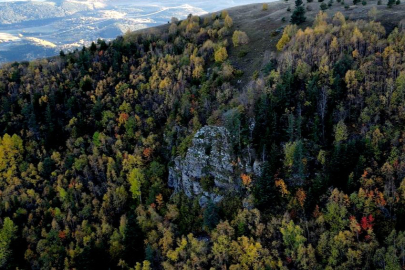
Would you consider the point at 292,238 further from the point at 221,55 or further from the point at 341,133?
the point at 221,55

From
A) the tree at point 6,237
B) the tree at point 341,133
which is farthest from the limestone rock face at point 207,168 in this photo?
the tree at point 6,237

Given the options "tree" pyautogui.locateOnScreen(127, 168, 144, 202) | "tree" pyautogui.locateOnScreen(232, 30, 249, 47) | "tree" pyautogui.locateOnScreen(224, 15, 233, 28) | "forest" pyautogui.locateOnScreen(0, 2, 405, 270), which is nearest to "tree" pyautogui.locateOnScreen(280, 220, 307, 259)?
"forest" pyautogui.locateOnScreen(0, 2, 405, 270)

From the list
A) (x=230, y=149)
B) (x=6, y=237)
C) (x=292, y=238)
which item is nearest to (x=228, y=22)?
(x=230, y=149)

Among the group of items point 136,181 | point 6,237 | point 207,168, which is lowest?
point 6,237

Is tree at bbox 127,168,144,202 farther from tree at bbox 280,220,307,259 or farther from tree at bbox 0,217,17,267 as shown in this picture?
tree at bbox 280,220,307,259

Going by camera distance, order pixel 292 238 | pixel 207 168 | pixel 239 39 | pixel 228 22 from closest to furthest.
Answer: pixel 292 238 < pixel 207 168 < pixel 239 39 < pixel 228 22

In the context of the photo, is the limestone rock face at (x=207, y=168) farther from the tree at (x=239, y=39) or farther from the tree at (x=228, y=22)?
the tree at (x=228, y=22)
